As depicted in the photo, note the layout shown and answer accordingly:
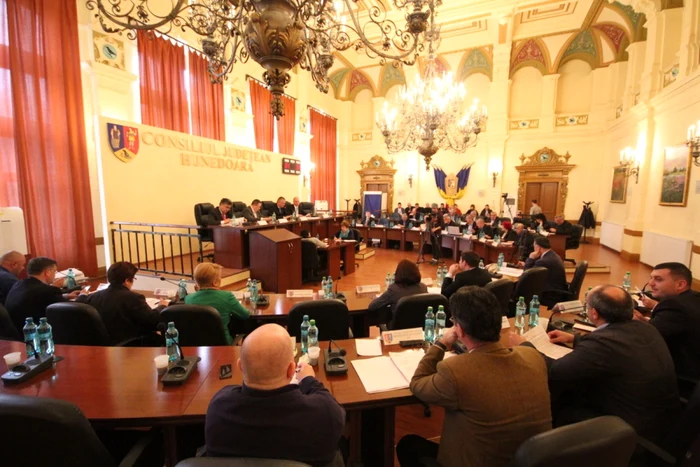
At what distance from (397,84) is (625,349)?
14.3 metres

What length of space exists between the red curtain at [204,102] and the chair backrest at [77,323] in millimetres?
6431

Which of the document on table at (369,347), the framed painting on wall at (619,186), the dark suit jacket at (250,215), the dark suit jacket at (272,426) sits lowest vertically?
the document on table at (369,347)

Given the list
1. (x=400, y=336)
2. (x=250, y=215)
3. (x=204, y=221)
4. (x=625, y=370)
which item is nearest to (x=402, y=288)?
(x=400, y=336)

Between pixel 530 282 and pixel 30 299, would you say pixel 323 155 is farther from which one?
pixel 30 299

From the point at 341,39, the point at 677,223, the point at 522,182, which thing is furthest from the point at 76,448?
the point at 522,182

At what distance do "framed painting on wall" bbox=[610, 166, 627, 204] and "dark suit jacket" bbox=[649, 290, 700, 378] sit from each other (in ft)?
31.8

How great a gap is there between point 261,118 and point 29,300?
8.58 m

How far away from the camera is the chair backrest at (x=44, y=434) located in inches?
42.8

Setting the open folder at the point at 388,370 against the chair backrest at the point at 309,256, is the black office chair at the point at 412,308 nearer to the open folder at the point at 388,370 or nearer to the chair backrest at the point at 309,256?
the open folder at the point at 388,370

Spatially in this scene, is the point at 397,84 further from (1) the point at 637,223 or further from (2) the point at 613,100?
(1) the point at 637,223

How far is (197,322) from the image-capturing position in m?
2.29

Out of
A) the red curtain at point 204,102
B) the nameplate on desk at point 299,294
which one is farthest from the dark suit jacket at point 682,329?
the red curtain at point 204,102

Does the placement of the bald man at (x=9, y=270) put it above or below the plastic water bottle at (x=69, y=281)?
above

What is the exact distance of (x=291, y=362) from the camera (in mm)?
1214
